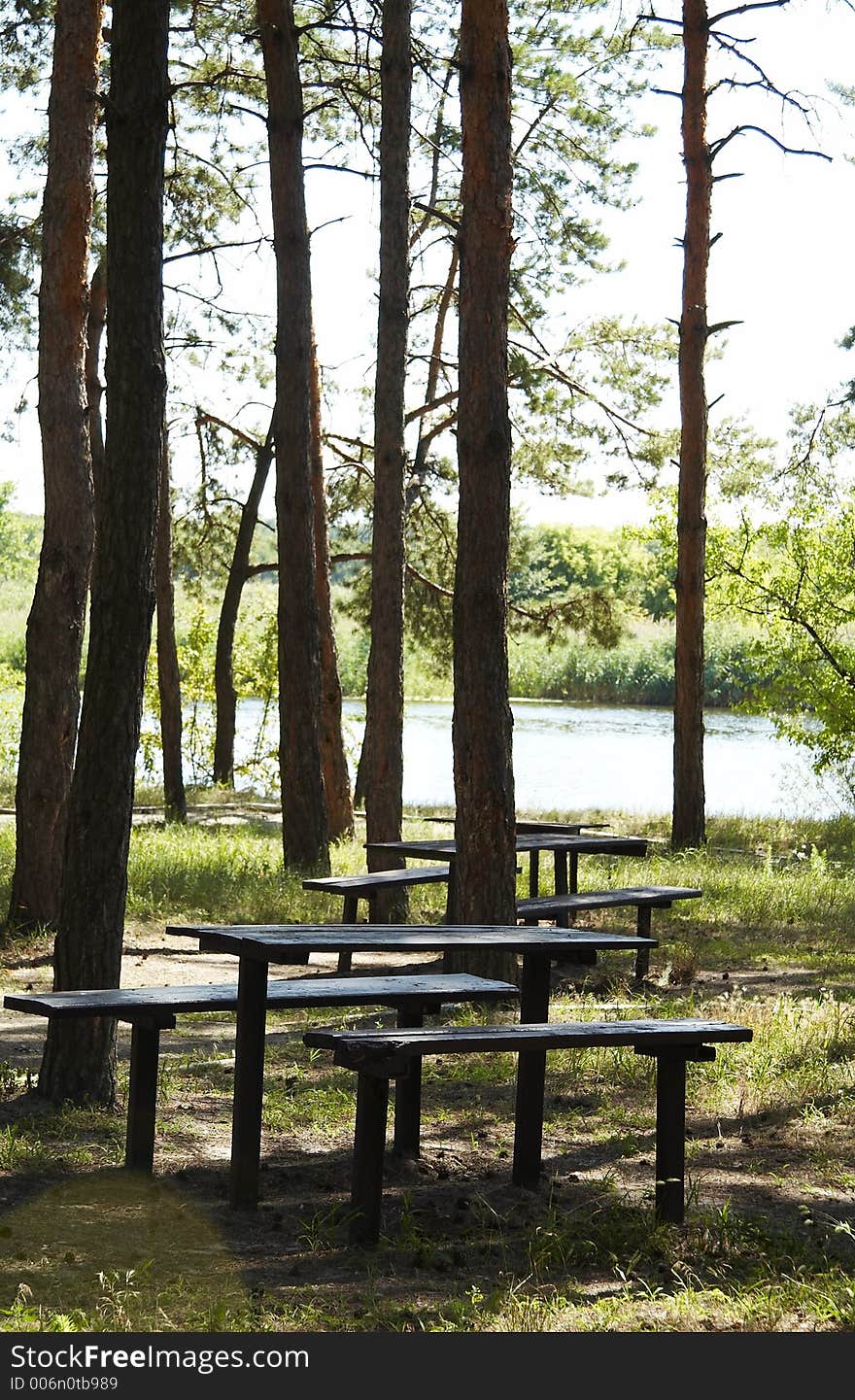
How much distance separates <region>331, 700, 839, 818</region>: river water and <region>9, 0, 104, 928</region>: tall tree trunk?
13.0m

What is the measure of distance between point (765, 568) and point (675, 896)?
29.9 ft

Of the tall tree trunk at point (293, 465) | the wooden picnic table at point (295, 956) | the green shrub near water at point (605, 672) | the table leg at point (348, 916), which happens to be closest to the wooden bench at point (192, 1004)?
the wooden picnic table at point (295, 956)

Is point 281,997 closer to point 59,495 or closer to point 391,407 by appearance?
point 59,495

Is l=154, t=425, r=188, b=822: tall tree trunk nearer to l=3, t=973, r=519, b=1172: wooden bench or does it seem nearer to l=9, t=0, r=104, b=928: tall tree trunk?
l=9, t=0, r=104, b=928: tall tree trunk

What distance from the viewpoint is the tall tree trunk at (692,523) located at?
1546 centimetres

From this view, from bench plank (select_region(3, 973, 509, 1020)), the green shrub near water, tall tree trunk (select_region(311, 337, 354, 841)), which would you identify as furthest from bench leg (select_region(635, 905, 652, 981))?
the green shrub near water

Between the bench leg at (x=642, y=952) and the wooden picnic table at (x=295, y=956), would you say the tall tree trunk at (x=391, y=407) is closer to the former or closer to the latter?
the bench leg at (x=642, y=952)

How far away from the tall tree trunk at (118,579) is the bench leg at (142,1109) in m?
0.77

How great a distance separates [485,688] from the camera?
7.92 m

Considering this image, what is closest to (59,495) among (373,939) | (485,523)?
(485,523)

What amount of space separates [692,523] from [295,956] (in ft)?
39.2

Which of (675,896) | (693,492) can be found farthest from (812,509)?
(675,896)

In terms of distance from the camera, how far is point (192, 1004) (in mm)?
4660

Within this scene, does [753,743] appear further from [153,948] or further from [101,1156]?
[101,1156]
